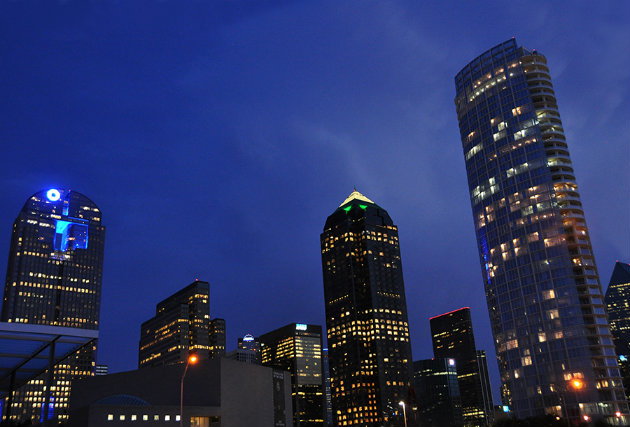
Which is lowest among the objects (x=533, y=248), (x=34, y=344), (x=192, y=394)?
(x=192, y=394)

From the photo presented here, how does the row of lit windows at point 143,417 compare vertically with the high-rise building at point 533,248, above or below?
below

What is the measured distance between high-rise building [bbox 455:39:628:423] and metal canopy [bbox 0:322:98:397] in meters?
113

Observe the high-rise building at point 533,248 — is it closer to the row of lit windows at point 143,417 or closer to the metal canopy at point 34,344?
the row of lit windows at point 143,417

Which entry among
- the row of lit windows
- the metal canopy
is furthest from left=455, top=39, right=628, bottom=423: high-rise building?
the metal canopy

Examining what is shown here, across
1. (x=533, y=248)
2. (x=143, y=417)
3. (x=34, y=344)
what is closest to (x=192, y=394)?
(x=143, y=417)

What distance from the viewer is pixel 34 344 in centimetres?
8162

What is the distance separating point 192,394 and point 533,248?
10022cm

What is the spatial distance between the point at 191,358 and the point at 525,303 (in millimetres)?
116695

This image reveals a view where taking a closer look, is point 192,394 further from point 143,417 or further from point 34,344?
point 34,344

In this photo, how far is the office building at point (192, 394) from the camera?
10112 centimetres

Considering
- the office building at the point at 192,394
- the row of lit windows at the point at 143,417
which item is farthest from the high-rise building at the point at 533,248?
the row of lit windows at the point at 143,417

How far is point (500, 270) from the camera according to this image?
160m

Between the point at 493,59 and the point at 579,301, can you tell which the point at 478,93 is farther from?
the point at 579,301

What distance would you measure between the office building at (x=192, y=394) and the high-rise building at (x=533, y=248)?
72144 millimetres
